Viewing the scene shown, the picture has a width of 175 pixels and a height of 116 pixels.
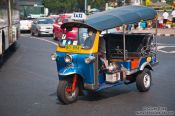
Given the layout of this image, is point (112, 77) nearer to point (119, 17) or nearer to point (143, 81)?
point (143, 81)

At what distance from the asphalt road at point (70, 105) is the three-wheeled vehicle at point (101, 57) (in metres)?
0.32

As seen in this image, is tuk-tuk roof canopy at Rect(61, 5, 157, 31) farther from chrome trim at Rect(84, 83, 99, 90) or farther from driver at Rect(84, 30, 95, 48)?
chrome trim at Rect(84, 83, 99, 90)

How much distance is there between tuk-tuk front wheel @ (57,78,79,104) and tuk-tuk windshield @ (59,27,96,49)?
819 millimetres

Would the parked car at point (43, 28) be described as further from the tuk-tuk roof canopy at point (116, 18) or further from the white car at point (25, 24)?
the tuk-tuk roof canopy at point (116, 18)

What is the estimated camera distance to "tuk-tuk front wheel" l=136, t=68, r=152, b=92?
1095 centimetres

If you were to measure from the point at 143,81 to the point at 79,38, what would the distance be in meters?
2.05

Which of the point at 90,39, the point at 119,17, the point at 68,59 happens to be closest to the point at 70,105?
the point at 68,59

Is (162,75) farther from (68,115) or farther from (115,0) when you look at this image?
(115,0)

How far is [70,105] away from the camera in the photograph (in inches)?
378

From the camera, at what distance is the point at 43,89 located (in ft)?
37.9

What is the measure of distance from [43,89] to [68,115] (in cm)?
302

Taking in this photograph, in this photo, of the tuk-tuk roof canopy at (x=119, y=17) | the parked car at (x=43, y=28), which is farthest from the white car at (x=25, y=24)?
the tuk-tuk roof canopy at (x=119, y=17)

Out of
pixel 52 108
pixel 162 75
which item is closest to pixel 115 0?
pixel 162 75

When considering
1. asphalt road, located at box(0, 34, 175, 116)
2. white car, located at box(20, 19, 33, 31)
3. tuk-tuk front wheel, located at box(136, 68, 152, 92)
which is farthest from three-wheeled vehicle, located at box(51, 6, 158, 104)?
white car, located at box(20, 19, 33, 31)
